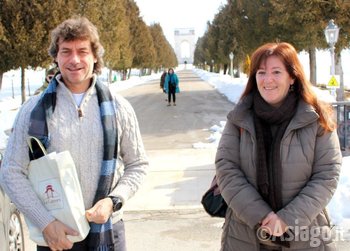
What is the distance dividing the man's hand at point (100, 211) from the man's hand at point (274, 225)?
833 mm

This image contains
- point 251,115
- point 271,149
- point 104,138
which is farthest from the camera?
point 251,115

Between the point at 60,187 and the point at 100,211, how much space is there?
257mm

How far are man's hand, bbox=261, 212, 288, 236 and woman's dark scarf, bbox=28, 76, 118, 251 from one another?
0.85 metres

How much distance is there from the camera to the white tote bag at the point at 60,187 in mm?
2186

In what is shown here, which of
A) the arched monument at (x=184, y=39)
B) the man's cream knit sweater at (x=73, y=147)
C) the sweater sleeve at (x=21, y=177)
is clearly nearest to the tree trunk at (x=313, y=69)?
the man's cream knit sweater at (x=73, y=147)

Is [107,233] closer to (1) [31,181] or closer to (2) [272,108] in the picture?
(1) [31,181]

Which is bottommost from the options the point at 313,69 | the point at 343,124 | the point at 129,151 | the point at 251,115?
the point at 343,124

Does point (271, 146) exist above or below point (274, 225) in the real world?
above

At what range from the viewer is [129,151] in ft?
8.50

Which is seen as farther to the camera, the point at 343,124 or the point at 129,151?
the point at 343,124

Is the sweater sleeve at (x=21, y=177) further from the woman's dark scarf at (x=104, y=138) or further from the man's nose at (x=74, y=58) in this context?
the man's nose at (x=74, y=58)

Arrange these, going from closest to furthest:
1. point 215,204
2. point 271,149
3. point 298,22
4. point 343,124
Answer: point 271,149 < point 215,204 < point 343,124 < point 298,22

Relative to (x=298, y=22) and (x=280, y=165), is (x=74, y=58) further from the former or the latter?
(x=298, y=22)

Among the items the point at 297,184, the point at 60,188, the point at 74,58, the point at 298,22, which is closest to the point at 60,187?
the point at 60,188
